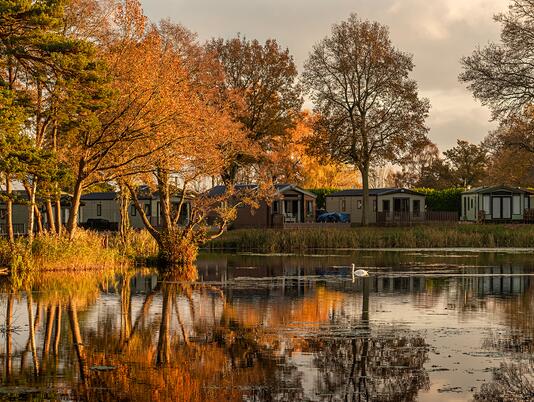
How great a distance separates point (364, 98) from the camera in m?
84.6

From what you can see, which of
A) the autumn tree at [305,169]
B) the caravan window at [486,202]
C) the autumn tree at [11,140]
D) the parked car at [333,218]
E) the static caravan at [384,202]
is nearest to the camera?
the autumn tree at [11,140]

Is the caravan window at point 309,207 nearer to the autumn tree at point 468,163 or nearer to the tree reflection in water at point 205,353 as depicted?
the autumn tree at point 468,163

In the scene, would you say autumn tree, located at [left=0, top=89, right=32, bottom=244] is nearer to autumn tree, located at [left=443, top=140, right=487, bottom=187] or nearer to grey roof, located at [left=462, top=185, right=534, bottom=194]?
grey roof, located at [left=462, top=185, right=534, bottom=194]

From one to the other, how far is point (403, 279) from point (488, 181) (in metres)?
81.5

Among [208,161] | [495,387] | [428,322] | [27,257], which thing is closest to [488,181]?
[208,161]

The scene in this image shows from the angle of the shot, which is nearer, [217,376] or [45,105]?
[217,376]

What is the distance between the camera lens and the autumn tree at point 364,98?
274 feet

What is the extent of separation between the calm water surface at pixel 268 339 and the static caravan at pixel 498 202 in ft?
194

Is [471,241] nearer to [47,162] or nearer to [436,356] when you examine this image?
[47,162]

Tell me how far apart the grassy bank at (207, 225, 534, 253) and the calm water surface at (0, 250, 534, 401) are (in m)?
28.2

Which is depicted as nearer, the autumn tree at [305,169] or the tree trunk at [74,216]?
the tree trunk at [74,216]

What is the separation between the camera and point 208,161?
42250 mm

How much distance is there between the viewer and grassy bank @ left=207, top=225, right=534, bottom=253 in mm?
64994

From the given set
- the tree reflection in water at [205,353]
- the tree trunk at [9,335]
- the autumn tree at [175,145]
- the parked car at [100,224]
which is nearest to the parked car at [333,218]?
the parked car at [100,224]
